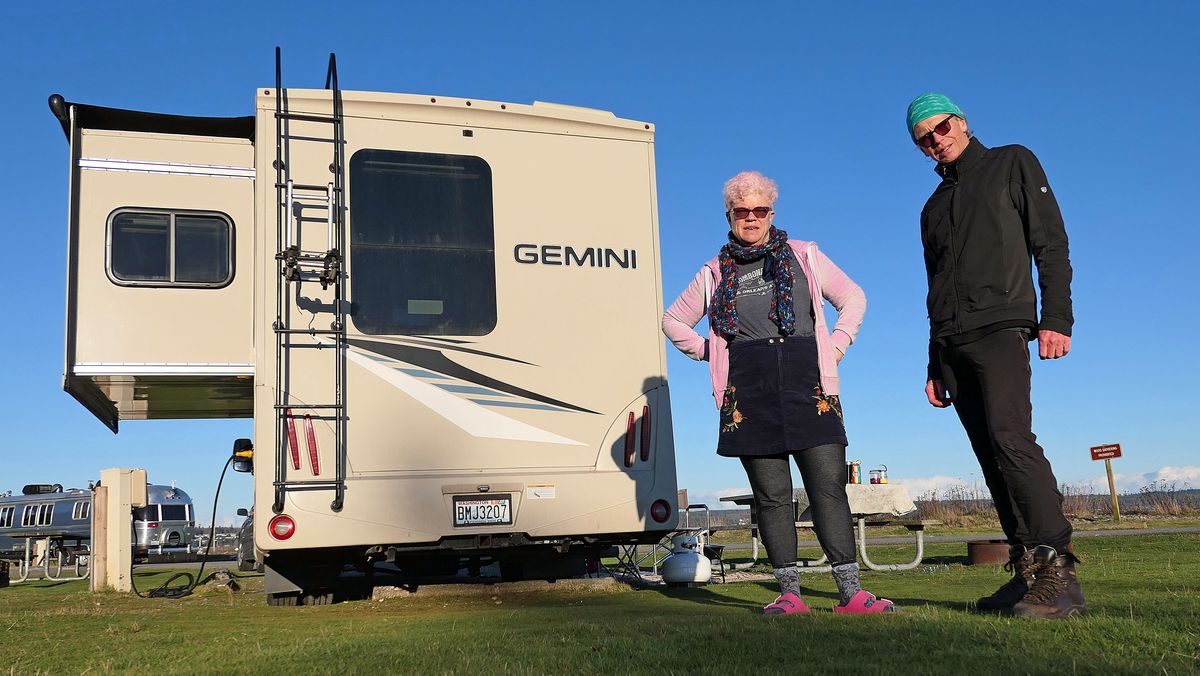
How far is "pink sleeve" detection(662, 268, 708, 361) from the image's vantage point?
457cm

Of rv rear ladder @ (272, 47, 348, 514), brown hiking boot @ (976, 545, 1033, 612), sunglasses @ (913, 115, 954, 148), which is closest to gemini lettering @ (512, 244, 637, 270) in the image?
rv rear ladder @ (272, 47, 348, 514)

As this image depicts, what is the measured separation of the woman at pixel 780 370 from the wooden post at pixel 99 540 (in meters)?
6.91

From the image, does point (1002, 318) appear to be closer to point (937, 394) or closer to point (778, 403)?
point (937, 394)

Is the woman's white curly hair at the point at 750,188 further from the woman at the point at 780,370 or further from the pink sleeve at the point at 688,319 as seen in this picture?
the pink sleeve at the point at 688,319

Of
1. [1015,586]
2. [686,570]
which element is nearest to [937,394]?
[1015,586]

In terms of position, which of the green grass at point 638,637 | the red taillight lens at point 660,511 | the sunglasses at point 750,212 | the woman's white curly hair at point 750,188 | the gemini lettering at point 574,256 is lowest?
the green grass at point 638,637

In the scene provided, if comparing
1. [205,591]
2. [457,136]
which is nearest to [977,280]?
[457,136]

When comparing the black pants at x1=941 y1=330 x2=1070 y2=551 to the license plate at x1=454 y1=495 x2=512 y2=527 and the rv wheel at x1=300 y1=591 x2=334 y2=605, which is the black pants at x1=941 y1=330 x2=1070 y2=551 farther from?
the rv wheel at x1=300 y1=591 x2=334 y2=605

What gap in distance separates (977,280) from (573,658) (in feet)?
6.97

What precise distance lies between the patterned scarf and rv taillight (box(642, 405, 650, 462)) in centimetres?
193

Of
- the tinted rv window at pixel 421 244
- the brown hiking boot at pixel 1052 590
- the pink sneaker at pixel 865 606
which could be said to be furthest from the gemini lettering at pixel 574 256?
the brown hiking boot at pixel 1052 590

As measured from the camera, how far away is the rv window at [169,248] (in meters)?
6.24

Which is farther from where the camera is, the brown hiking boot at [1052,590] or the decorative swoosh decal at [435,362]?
the decorative swoosh decal at [435,362]

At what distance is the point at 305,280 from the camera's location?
234 inches
